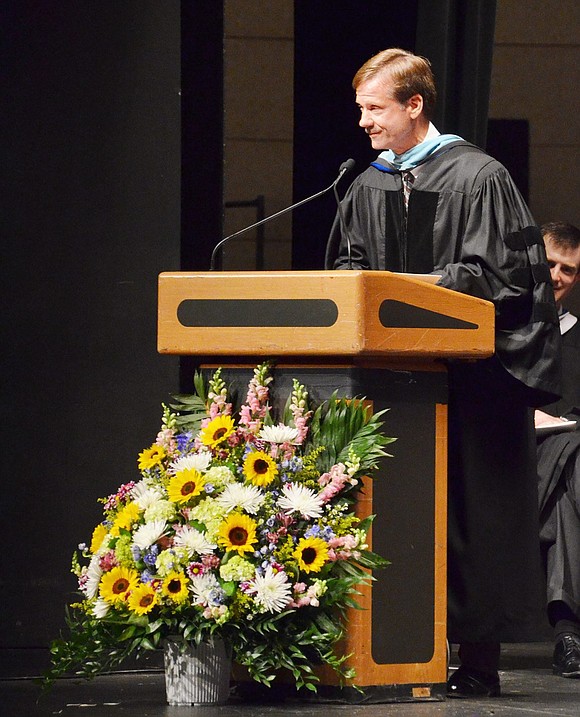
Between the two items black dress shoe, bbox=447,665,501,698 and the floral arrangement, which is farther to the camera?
black dress shoe, bbox=447,665,501,698

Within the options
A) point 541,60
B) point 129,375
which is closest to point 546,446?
point 129,375

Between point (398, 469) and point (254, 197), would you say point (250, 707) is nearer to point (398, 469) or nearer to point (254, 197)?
point (398, 469)

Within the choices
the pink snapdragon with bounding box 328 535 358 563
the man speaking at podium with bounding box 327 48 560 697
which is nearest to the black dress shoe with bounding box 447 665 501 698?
the man speaking at podium with bounding box 327 48 560 697

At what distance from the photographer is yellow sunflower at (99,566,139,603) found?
10.5 feet

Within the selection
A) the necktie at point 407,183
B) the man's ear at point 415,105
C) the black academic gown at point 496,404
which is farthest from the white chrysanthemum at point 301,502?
the man's ear at point 415,105

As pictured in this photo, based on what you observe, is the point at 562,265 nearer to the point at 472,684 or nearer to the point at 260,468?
the point at 472,684

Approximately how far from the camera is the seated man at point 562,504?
4.45m

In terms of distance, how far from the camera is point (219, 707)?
315 cm

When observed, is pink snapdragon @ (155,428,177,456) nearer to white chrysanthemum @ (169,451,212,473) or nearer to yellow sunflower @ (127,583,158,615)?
white chrysanthemum @ (169,451,212,473)

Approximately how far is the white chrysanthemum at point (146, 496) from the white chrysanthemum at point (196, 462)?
2.7 inches

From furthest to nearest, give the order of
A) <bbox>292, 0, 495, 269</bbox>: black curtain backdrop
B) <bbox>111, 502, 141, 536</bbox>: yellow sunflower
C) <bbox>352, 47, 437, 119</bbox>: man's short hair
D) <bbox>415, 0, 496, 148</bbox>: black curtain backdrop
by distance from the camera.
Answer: <bbox>292, 0, 495, 269</bbox>: black curtain backdrop < <bbox>415, 0, 496, 148</bbox>: black curtain backdrop < <bbox>352, 47, 437, 119</bbox>: man's short hair < <bbox>111, 502, 141, 536</bbox>: yellow sunflower

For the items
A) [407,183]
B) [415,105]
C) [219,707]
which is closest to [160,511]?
[219,707]

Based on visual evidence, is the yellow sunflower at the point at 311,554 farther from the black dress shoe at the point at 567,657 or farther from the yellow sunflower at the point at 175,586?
the black dress shoe at the point at 567,657

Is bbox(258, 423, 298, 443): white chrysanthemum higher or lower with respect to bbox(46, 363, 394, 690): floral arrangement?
higher
